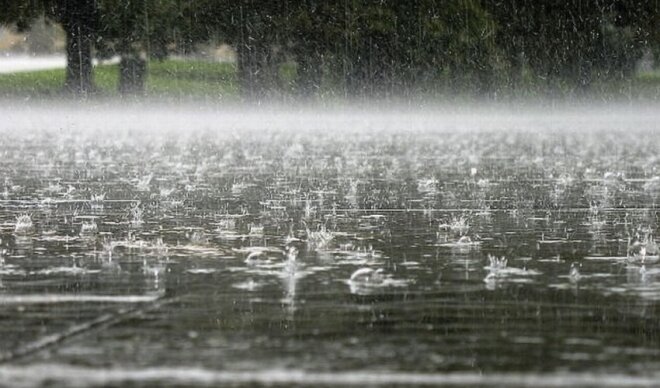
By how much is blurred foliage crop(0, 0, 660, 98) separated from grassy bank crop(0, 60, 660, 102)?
9.1 inches

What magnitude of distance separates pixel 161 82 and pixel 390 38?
10012 millimetres

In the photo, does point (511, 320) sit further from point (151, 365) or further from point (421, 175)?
point (421, 175)

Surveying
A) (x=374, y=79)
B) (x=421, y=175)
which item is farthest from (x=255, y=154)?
(x=374, y=79)

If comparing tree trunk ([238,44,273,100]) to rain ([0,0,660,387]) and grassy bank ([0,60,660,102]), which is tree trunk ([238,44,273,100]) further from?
rain ([0,0,660,387])

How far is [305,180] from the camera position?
18.0m

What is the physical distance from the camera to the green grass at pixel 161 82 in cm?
6050

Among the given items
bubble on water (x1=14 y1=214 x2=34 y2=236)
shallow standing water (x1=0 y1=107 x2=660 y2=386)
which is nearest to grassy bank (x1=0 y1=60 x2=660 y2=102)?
shallow standing water (x1=0 y1=107 x2=660 y2=386)

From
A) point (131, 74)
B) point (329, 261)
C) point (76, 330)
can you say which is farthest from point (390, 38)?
point (76, 330)

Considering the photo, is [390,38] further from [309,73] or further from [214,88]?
[214,88]

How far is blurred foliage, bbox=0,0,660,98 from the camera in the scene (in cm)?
5822

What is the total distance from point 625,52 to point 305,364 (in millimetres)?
59590

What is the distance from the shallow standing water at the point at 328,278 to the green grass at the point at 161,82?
41.2m

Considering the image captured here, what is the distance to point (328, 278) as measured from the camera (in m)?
8.22

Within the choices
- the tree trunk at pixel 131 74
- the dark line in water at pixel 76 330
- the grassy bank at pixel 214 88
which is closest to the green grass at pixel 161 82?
the grassy bank at pixel 214 88
